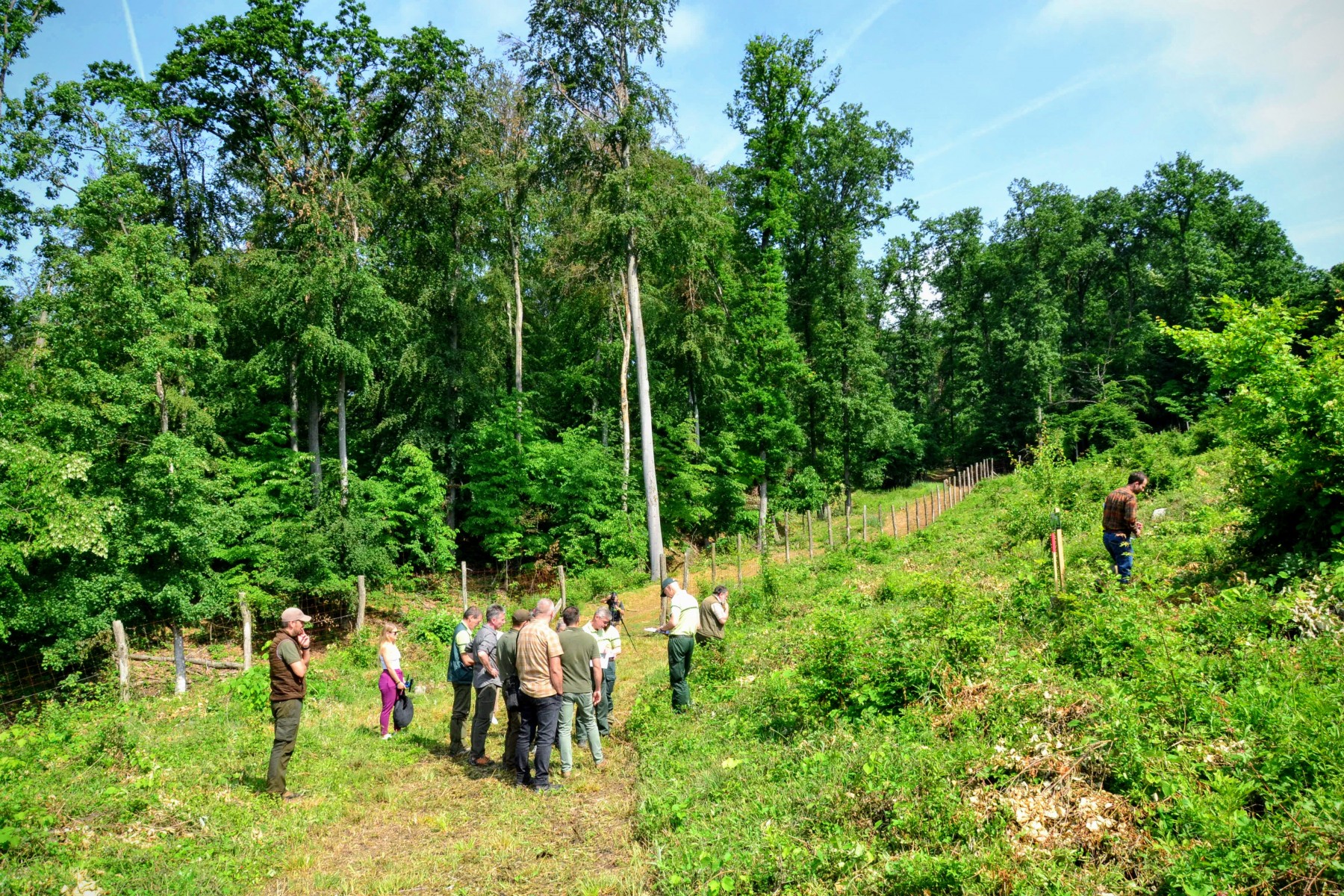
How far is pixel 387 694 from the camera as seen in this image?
9.51 m

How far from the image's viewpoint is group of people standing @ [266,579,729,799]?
299 inches

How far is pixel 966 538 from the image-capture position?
1825 centimetres

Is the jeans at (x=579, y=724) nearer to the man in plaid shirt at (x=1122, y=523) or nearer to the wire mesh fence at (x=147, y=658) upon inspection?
the man in plaid shirt at (x=1122, y=523)

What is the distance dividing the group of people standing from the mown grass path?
292mm

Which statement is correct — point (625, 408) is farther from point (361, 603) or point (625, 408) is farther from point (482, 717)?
point (482, 717)

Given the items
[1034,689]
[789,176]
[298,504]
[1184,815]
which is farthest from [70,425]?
[789,176]

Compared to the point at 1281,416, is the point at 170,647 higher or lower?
lower

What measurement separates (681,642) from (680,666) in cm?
30

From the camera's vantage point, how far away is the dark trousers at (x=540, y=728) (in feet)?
25.1

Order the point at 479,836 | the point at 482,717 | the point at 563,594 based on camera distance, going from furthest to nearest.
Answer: the point at 563,594
the point at 482,717
the point at 479,836

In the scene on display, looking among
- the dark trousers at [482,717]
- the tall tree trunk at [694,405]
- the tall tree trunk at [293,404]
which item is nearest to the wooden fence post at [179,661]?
the tall tree trunk at [293,404]

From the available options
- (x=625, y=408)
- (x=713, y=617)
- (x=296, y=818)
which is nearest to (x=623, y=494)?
(x=625, y=408)

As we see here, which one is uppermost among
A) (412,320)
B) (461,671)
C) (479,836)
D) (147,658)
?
(412,320)

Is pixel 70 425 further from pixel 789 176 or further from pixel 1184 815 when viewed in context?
pixel 789 176
